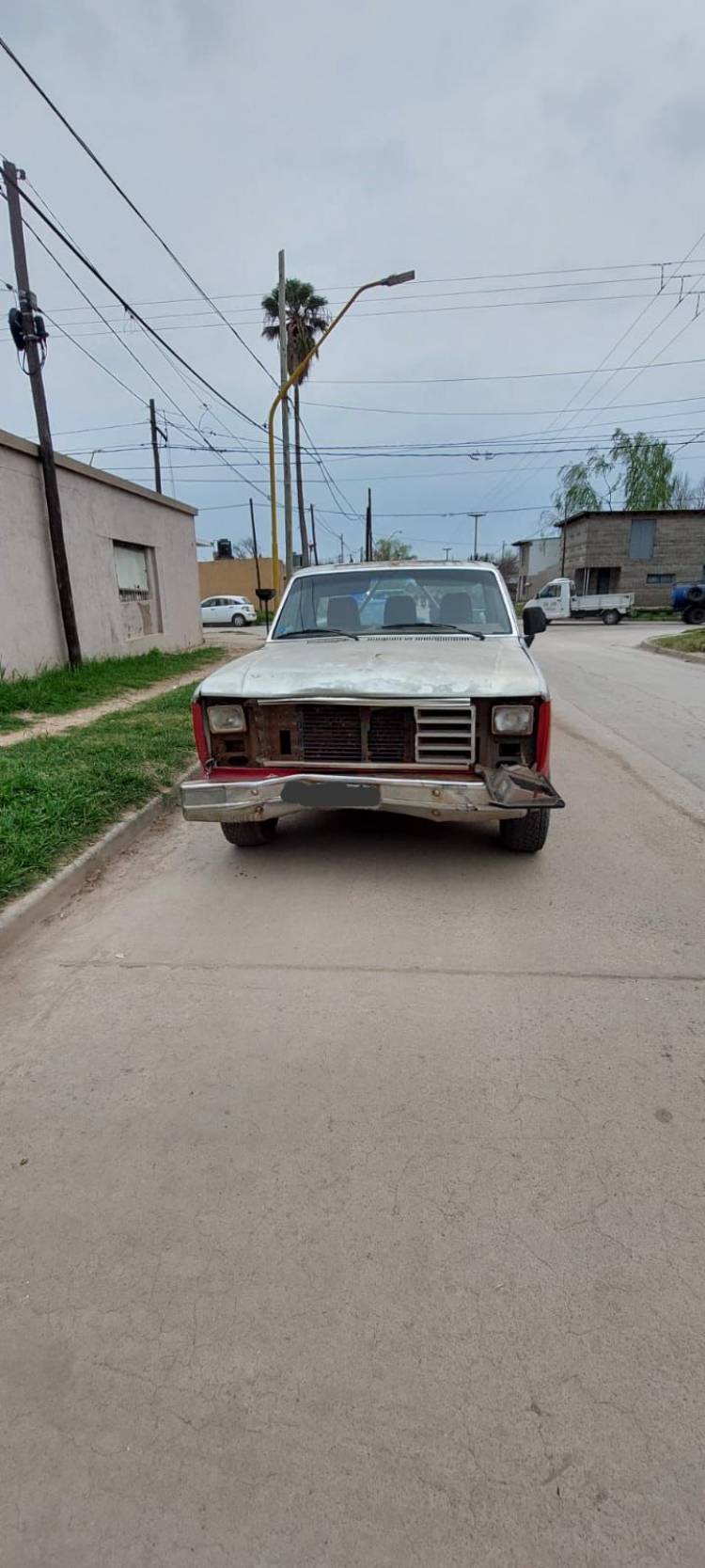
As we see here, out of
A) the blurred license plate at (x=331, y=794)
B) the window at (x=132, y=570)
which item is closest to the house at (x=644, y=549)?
the window at (x=132, y=570)

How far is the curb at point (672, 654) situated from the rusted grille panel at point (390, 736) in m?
14.2

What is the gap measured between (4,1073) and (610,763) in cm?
561

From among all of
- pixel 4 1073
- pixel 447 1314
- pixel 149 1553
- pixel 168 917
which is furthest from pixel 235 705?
pixel 149 1553

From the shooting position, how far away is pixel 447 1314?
1670mm

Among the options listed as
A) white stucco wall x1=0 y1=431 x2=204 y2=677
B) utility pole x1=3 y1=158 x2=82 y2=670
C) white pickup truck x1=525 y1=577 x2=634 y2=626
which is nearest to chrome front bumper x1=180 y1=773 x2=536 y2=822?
white stucco wall x1=0 y1=431 x2=204 y2=677

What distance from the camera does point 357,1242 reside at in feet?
6.07

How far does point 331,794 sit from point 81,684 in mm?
8252

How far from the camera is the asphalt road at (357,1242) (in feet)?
4.41

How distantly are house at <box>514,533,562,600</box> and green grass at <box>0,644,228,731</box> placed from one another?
4147cm

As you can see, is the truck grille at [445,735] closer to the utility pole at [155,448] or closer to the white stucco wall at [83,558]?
the white stucco wall at [83,558]

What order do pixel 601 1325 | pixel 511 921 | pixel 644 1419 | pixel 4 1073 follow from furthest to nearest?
pixel 511 921 < pixel 4 1073 < pixel 601 1325 < pixel 644 1419

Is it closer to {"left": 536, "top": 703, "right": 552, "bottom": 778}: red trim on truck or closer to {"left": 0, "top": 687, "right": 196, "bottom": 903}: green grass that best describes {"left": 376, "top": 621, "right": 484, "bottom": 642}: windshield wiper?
{"left": 536, "top": 703, "right": 552, "bottom": 778}: red trim on truck

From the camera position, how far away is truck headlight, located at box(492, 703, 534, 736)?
371 centimetres

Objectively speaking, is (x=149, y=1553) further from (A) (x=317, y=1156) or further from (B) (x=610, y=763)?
(B) (x=610, y=763)
